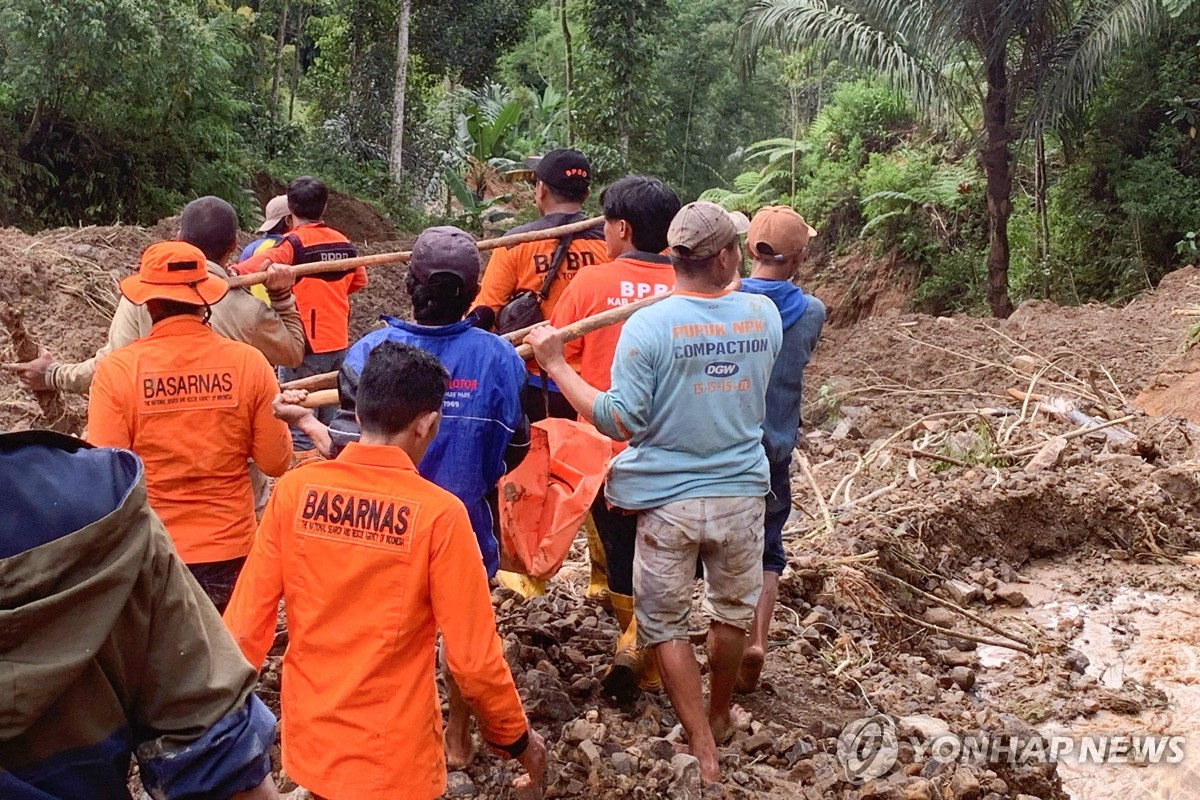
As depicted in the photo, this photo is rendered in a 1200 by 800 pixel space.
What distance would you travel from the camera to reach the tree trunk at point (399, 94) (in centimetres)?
2141

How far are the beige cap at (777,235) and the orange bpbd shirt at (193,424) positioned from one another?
188 centimetres

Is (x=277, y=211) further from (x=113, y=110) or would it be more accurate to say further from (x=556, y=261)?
(x=113, y=110)

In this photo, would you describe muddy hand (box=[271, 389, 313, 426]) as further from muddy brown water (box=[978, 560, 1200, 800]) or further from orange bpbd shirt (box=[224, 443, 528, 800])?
muddy brown water (box=[978, 560, 1200, 800])

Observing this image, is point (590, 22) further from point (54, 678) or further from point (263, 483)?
point (54, 678)

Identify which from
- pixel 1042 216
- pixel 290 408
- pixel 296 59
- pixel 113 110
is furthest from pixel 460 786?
pixel 296 59

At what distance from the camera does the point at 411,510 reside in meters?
2.62

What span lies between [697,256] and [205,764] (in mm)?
2428

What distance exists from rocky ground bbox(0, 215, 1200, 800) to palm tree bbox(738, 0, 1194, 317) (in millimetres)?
3570

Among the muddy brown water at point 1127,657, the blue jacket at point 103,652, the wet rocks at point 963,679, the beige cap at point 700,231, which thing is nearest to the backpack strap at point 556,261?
the beige cap at point 700,231

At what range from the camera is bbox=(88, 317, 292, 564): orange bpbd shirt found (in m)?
3.48

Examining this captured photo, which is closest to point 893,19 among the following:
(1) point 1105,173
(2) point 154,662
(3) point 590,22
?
(1) point 1105,173

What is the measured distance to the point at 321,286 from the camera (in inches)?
248

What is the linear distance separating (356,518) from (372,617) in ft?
0.77

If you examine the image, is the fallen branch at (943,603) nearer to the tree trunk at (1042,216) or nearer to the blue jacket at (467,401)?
the blue jacket at (467,401)
